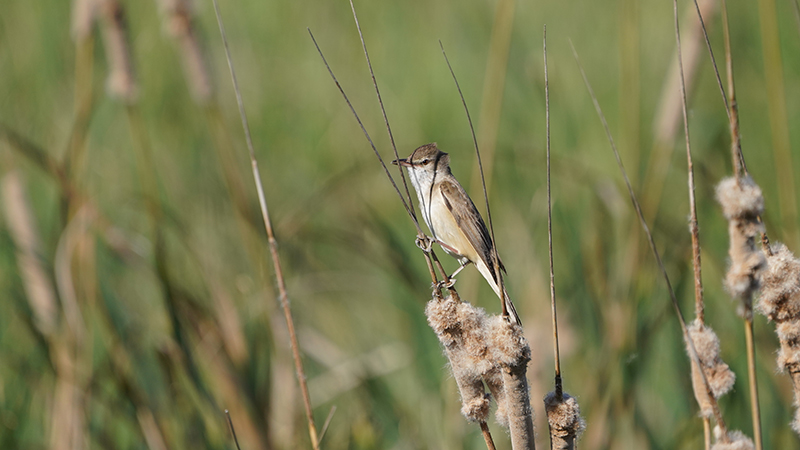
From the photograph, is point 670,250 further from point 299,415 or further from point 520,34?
point 520,34

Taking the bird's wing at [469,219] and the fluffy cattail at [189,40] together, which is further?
the fluffy cattail at [189,40]

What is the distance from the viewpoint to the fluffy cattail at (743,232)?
3.75 feet

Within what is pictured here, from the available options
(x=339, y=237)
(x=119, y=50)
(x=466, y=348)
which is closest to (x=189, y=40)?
(x=119, y=50)

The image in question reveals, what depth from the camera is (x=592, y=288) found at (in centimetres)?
291

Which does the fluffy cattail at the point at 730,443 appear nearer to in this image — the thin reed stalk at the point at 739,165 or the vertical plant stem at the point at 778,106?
the thin reed stalk at the point at 739,165

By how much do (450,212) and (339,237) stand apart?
1.96 feet

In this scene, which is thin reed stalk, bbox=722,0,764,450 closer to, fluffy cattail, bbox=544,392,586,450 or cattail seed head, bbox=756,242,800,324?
cattail seed head, bbox=756,242,800,324

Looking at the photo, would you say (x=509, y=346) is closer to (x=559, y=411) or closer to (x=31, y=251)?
(x=559, y=411)

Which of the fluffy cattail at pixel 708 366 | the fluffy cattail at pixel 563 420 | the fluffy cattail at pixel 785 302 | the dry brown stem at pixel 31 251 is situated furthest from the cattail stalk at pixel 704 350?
the dry brown stem at pixel 31 251

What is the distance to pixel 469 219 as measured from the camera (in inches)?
95.7

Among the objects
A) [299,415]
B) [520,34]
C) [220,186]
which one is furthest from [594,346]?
[520,34]

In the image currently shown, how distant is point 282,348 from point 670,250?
1768 mm

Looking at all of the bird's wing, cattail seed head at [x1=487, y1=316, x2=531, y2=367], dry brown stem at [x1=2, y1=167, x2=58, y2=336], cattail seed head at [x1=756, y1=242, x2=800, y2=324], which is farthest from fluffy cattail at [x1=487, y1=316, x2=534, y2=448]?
dry brown stem at [x1=2, y1=167, x2=58, y2=336]

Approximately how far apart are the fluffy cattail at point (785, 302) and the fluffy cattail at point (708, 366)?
0.32ft
